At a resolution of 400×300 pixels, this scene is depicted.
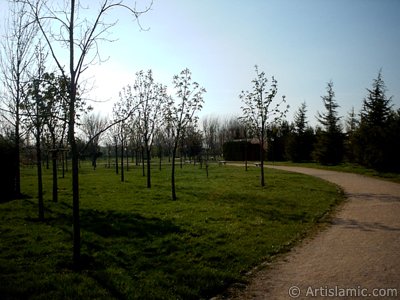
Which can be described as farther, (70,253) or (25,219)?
(25,219)

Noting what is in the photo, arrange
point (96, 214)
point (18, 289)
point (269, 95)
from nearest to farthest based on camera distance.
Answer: point (18, 289) → point (96, 214) → point (269, 95)

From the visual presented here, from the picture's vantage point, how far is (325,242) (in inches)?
303

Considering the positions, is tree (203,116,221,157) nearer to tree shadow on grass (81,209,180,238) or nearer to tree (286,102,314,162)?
tree (286,102,314,162)

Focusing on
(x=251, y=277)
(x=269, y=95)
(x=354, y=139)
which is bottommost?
Answer: (x=251, y=277)

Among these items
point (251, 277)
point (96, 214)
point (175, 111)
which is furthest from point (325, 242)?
point (175, 111)

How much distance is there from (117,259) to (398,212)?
904 centimetres

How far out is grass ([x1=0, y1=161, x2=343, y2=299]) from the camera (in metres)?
5.26

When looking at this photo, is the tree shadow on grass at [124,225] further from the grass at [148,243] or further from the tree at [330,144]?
the tree at [330,144]

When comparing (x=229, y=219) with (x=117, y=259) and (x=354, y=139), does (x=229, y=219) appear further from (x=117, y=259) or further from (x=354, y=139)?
(x=354, y=139)

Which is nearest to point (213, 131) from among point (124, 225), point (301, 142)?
point (301, 142)

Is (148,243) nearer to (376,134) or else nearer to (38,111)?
(38,111)

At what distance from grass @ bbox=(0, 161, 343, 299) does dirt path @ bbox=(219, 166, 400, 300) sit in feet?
1.56

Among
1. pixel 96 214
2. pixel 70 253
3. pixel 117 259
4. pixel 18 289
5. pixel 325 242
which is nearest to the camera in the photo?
pixel 18 289

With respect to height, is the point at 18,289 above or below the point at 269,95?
below
